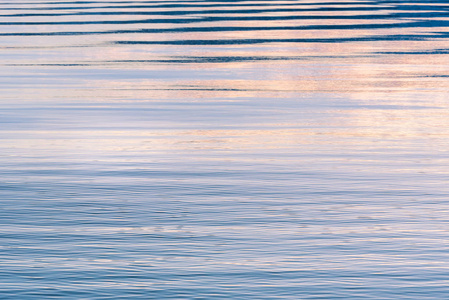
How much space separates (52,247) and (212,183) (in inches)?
99.4

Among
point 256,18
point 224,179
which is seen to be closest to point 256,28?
point 256,18

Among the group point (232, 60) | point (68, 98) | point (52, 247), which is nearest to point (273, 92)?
point (68, 98)

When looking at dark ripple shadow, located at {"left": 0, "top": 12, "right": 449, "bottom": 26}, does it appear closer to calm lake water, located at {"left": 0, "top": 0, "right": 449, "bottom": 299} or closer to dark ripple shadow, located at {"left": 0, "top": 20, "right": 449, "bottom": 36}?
dark ripple shadow, located at {"left": 0, "top": 20, "right": 449, "bottom": 36}

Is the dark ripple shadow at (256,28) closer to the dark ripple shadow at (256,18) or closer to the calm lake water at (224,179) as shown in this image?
the dark ripple shadow at (256,18)

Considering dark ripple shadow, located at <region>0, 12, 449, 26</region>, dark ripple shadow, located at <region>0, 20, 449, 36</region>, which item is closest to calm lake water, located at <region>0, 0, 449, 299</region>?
dark ripple shadow, located at <region>0, 20, 449, 36</region>

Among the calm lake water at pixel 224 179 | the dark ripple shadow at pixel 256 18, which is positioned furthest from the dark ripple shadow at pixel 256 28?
the calm lake water at pixel 224 179

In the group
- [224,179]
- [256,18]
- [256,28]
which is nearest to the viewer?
[224,179]

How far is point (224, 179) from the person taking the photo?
996 centimetres

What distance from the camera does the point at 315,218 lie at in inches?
330

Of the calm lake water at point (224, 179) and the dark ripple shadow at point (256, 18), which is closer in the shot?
the calm lake water at point (224, 179)

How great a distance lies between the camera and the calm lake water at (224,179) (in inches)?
270

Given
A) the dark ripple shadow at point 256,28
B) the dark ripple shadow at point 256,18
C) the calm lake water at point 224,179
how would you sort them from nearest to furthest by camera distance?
1. the calm lake water at point 224,179
2. the dark ripple shadow at point 256,28
3. the dark ripple shadow at point 256,18

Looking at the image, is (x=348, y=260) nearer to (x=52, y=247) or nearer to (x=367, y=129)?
(x=52, y=247)

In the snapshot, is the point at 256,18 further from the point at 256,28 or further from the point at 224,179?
the point at 224,179
